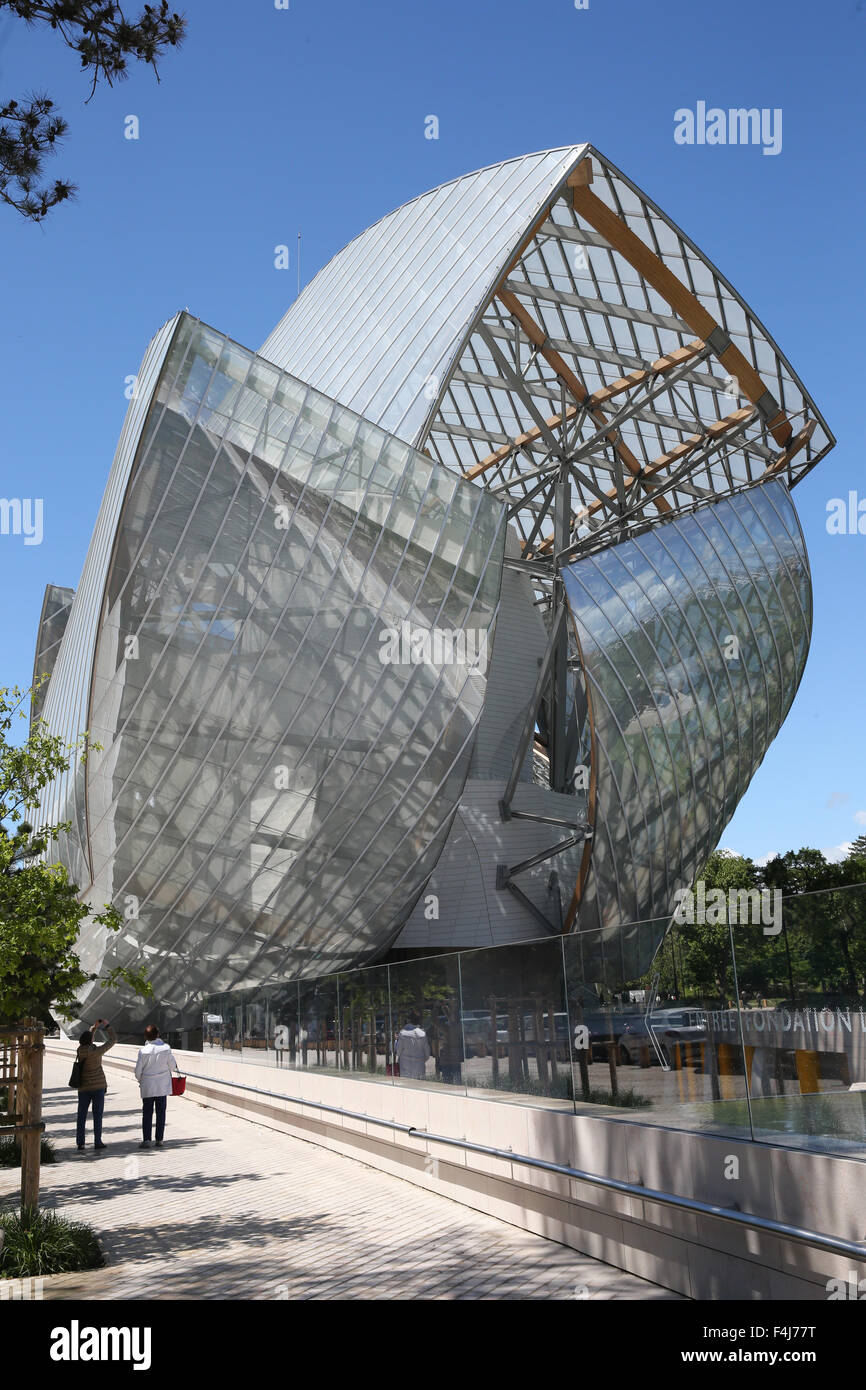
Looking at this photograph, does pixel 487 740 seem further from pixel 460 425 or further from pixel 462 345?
pixel 460 425

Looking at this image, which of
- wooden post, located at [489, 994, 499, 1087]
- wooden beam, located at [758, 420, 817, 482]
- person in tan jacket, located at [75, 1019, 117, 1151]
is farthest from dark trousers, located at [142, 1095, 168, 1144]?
wooden beam, located at [758, 420, 817, 482]

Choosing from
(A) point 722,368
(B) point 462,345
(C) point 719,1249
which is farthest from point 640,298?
(C) point 719,1249

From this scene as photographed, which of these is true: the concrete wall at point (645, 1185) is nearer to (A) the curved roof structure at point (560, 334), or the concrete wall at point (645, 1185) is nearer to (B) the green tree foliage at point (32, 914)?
(B) the green tree foliage at point (32, 914)

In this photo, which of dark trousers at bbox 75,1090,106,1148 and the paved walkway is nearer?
the paved walkway

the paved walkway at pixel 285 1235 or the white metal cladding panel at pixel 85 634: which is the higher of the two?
the white metal cladding panel at pixel 85 634

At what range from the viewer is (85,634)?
30.5 m

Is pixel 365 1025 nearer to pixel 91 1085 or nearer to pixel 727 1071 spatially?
pixel 91 1085

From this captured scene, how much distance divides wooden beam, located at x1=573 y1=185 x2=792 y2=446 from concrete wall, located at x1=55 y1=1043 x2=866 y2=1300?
25.6m

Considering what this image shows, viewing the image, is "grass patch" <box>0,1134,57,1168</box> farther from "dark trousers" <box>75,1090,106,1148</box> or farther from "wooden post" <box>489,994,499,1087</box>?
"wooden post" <box>489,994,499,1087</box>

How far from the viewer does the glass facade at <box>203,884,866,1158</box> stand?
6.68m

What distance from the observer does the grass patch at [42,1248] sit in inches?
344

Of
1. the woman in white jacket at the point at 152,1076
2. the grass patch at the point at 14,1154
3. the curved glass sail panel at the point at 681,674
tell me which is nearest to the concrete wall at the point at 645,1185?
the woman in white jacket at the point at 152,1076

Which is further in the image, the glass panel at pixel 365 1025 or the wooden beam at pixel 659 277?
the wooden beam at pixel 659 277

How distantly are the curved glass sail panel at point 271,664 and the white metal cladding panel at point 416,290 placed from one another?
495cm
